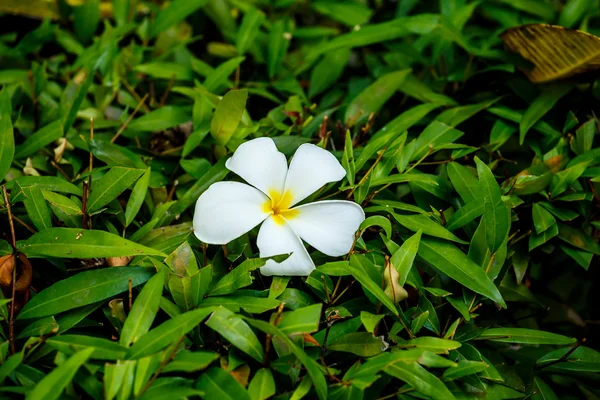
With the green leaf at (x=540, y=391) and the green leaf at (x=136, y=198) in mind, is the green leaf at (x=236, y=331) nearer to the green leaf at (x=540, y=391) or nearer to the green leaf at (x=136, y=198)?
the green leaf at (x=136, y=198)

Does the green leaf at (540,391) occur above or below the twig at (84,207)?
below

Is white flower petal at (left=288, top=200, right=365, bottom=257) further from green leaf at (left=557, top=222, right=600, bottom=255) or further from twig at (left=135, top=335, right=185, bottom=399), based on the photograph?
green leaf at (left=557, top=222, right=600, bottom=255)

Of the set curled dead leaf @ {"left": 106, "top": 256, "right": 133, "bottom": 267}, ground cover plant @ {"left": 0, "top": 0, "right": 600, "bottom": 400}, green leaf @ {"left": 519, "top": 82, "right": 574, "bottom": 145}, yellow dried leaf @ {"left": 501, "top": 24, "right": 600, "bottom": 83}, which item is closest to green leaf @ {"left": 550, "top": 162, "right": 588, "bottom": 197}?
ground cover plant @ {"left": 0, "top": 0, "right": 600, "bottom": 400}

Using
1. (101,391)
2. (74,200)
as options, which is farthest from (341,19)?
(101,391)

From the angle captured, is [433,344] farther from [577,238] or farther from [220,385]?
[577,238]

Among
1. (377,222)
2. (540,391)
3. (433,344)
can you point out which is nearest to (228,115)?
(377,222)

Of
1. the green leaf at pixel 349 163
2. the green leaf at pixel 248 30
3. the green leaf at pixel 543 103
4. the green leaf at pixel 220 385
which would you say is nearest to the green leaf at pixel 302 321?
the green leaf at pixel 220 385
